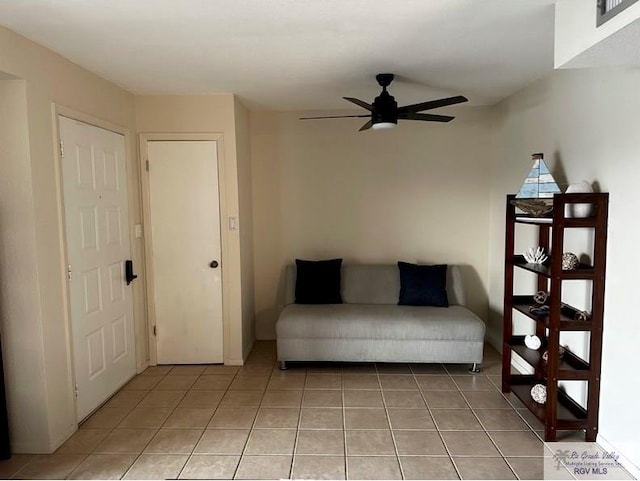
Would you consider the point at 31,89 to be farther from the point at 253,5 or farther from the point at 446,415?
the point at 446,415

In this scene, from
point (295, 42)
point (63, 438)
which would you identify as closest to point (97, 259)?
point (63, 438)

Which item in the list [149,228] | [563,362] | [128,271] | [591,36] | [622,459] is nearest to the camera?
[591,36]

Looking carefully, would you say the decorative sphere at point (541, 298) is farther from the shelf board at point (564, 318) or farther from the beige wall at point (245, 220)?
the beige wall at point (245, 220)

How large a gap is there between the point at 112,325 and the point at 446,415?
2.58 metres

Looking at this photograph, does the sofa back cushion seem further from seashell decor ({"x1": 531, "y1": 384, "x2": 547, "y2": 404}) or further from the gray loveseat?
seashell decor ({"x1": 531, "y1": 384, "x2": 547, "y2": 404})

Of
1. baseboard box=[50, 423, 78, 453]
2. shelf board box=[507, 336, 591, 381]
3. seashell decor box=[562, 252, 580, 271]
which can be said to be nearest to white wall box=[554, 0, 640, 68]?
A: seashell decor box=[562, 252, 580, 271]

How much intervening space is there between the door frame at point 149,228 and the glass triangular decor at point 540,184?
2419 millimetres

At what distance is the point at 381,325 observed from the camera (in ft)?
11.9

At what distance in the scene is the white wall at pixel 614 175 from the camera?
2201 millimetres

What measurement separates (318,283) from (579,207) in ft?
7.72

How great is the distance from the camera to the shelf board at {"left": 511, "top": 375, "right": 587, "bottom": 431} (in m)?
2.52

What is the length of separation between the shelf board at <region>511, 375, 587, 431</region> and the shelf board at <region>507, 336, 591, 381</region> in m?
0.25

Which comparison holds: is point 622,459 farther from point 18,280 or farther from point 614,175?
point 18,280

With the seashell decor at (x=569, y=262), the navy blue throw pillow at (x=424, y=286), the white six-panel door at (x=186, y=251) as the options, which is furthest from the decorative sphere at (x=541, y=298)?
the white six-panel door at (x=186, y=251)
